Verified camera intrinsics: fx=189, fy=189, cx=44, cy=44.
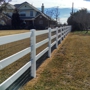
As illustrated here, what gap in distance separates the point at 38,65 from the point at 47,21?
4867 cm

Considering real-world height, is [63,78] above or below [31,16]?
below

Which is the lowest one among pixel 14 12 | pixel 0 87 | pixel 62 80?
pixel 62 80

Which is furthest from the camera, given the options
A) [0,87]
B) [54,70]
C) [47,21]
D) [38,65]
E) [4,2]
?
[47,21]

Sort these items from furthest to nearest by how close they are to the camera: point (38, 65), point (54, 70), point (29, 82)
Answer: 1. point (38, 65)
2. point (54, 70)
3. point (29, 82)

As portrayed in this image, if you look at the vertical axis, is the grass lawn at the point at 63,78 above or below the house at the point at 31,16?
below

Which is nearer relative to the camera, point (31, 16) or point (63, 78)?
point (63, 78)

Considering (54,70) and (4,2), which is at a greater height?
(4,2)

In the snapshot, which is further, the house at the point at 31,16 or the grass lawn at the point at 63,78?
the house at the point at 31,16

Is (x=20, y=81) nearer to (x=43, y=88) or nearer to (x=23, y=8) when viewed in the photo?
(x=43, y=88)

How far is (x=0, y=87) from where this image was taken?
11.7 feet

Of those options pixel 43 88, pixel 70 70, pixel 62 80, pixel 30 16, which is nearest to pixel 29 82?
pixel 43 88

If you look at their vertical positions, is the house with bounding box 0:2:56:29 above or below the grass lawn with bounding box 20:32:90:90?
above

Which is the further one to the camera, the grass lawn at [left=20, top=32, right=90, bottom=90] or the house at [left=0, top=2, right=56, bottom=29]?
the house at [left=0, top=2, right=56, bottom=29]

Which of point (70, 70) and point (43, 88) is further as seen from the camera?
point (70, 70)
